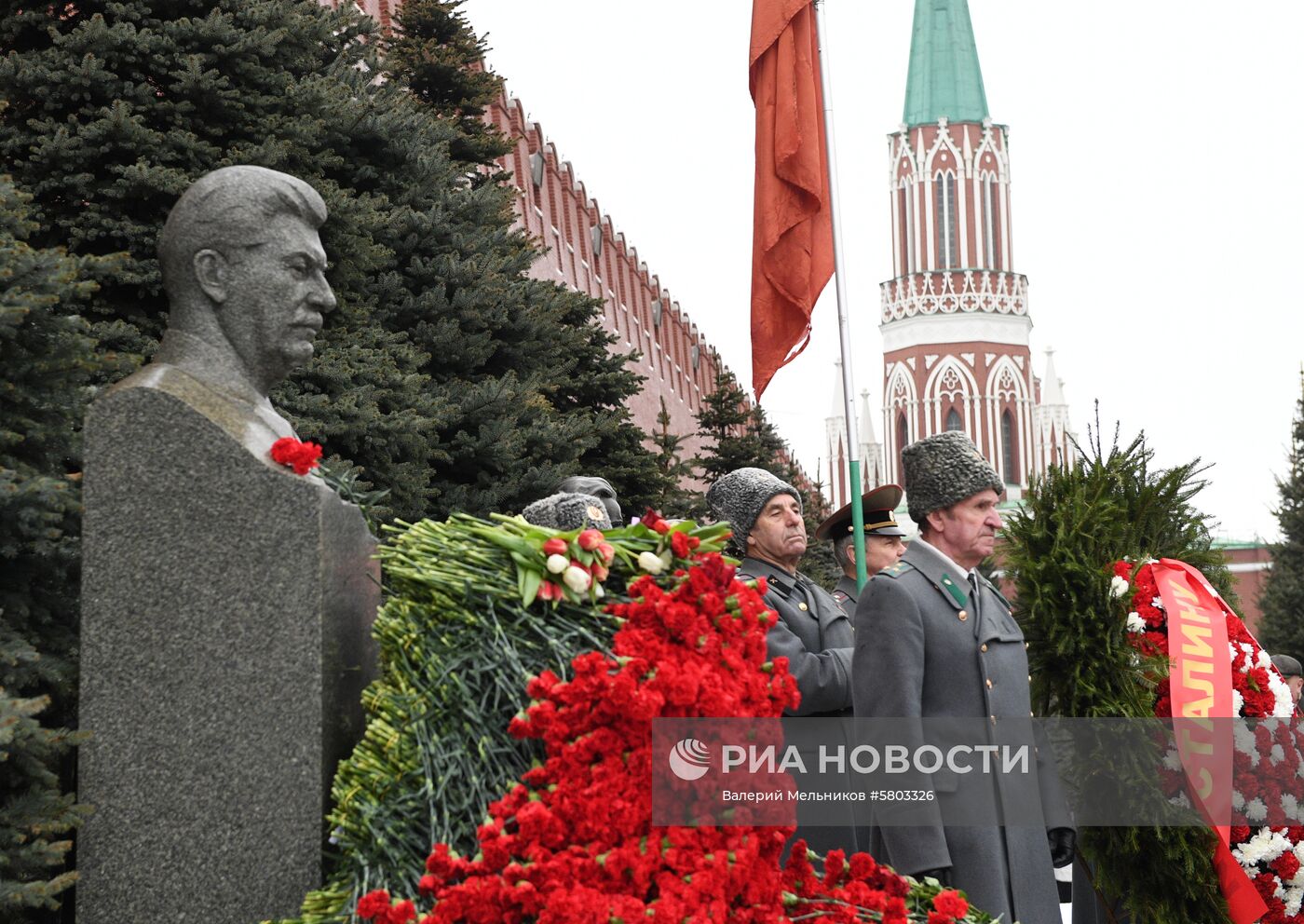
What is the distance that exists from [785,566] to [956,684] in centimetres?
109

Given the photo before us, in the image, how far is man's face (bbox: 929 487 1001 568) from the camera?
13.9 feet

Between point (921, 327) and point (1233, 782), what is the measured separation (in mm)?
65619

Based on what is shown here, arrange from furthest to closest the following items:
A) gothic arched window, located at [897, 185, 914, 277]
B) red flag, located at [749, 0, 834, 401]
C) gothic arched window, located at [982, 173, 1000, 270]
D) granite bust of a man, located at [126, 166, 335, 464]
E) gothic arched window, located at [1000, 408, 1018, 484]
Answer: gothic arched window, located at [897, 185, 914, 277], gothic arched window, located at [982, 173, 1000, 270], gothic arched window, located at [1000, 408, 1018, 484], red flag, located at [749, 0, 834, 401], granite bust of a man, located at [126, 166, 335, 464]

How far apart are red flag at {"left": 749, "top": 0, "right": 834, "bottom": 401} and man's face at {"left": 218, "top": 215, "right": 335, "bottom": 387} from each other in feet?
9.31

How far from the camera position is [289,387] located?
6742 millimetres

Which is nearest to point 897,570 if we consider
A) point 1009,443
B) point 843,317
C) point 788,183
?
point 843,317

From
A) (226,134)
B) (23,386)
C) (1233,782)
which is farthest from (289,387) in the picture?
(1233,782)

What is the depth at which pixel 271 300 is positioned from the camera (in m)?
3.76

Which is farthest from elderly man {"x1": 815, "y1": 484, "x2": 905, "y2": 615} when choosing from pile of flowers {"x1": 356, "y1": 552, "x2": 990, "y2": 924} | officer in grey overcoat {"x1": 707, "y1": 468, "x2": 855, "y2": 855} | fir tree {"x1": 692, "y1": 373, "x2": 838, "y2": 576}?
fir tree {"x1": 692, "y1": 373, "x2": 838, "y2": 576}

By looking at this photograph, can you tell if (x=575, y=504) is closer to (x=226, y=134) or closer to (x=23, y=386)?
(x=23, y=386)

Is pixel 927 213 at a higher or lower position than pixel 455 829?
higher

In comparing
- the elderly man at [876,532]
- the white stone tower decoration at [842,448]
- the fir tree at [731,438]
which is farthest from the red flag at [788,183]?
the white stone tower decoration at [842,448]

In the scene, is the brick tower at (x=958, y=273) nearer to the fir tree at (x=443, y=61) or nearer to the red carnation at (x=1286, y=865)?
the fir tree at (x=443, y=61)

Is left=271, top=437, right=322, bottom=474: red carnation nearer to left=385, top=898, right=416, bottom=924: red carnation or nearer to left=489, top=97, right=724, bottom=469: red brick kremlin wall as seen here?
left=385, top=898, right=416, bottom=924: red carnation
